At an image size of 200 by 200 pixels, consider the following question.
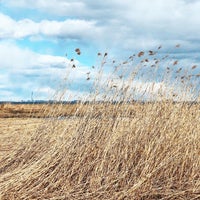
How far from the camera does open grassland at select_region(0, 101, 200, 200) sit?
5.91 metres

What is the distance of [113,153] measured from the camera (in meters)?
6.49

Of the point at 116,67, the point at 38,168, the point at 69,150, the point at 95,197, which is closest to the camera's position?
the point at 95,197

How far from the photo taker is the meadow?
5.92 metres

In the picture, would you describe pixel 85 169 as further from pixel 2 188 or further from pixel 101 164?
pixel 2 188

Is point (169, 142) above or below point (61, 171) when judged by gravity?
above

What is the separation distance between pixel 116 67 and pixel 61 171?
211 cm

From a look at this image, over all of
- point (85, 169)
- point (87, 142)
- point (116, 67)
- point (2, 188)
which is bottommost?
point (2, 188)

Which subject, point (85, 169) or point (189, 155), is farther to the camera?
point (189, 155)

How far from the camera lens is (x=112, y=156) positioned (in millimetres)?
6430

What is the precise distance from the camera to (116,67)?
24.6 ft

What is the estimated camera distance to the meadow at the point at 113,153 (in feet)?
19.4

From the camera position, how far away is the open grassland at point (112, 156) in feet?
19.4

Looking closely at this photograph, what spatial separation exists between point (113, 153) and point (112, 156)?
70 mm

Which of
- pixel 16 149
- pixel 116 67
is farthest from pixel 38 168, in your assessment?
pixel 116 67
